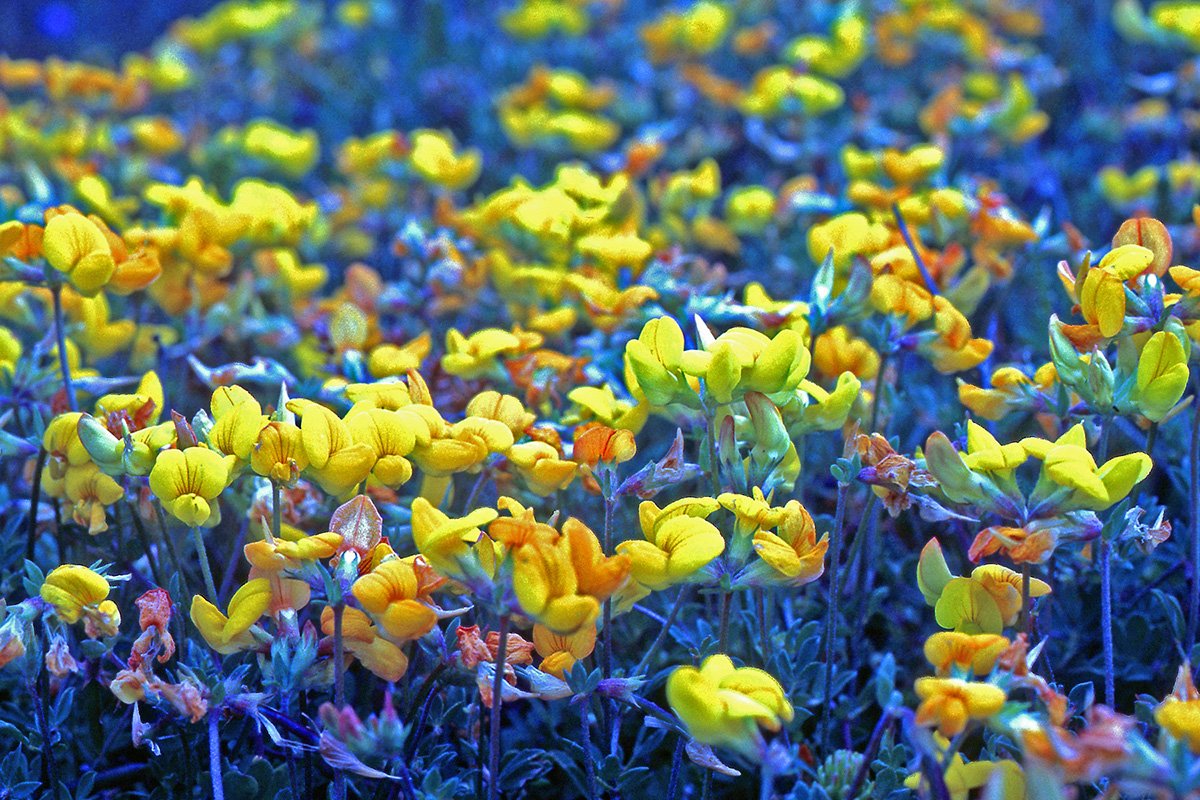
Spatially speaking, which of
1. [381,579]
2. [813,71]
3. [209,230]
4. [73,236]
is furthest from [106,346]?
[813,71]

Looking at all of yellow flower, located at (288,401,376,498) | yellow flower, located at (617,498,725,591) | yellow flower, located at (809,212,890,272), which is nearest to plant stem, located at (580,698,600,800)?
yellow flower, located at (617,498,725,591)

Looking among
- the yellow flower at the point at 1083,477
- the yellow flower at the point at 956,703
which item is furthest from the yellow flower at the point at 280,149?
the yellow flower at the point at 956,703

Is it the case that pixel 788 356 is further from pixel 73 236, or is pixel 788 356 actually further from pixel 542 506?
pixel 73 236

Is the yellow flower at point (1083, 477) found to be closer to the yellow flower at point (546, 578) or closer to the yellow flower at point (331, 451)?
the yellow flower at point (546, 578)

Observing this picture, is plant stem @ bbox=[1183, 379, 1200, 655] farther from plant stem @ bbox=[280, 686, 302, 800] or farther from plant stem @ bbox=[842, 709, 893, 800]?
plant stem @ bbox=[280, 686, 302, 800]

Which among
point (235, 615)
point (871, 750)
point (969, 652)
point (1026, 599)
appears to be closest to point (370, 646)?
point (235, 615)

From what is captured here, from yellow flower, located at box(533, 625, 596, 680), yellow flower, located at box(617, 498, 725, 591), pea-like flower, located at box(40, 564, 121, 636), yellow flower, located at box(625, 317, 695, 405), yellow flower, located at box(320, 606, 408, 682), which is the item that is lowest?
yellow flower, located at box(533, 625, 596, 680)
